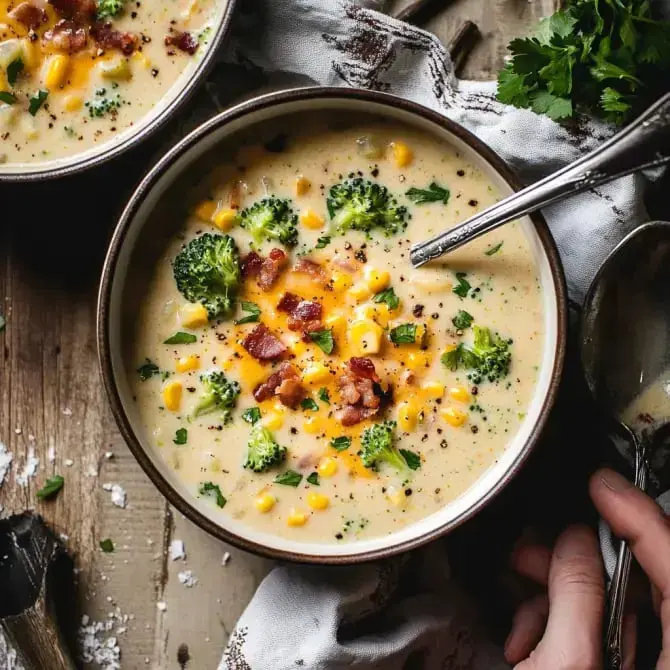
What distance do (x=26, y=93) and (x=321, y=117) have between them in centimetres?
96

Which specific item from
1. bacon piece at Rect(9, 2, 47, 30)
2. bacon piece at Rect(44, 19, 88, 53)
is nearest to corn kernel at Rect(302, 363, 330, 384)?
bacon piece at Rect(44, 19, 88, 53)

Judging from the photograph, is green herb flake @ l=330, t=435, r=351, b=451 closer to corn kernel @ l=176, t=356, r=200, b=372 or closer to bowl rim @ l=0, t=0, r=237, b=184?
corn kernel @ l=176, t=356, r=200, b=372

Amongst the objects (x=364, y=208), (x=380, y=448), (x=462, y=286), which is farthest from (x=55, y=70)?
(x=380, y=448)

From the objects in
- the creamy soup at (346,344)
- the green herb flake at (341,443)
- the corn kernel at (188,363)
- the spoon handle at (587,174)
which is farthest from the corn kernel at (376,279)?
the corn kernel at (188,363)

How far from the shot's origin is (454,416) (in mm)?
2648

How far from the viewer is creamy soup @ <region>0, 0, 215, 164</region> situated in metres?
2.90

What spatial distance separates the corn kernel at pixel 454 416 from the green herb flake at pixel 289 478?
0.45 m

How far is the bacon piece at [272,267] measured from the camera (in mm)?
2662

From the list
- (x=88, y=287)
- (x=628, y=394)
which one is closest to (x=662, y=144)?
(x=628, y=394)

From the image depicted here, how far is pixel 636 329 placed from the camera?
9.11 feet

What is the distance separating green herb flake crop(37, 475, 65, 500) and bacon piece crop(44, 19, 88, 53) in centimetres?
138

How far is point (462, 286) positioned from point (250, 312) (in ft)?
2.01

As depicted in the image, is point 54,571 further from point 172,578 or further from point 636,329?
point 636,329

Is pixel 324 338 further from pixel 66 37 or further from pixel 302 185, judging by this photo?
pixel 66 37
